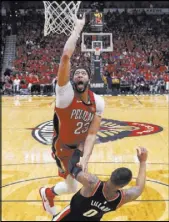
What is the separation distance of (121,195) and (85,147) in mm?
1106

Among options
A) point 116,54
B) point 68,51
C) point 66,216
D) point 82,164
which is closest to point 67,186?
point 82,164

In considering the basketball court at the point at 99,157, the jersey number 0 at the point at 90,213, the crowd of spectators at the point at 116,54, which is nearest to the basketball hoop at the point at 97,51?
the crowd of spectators at the point at 116,54

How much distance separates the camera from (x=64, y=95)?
443 centimetres

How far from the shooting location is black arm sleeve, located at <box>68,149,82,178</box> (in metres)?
4.07

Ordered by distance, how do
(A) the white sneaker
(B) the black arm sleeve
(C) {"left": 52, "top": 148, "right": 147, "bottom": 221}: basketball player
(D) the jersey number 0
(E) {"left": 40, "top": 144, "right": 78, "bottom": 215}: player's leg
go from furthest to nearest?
(A) the white sneaker → (E) {"left": 40, "top": 144, "right": 78, "bottom": 215}: player's leg → (B) the black arm sleeve → (D) the jersey number 0 → (C) {"left": 52, "top": 148, "right": 147, "bottom": 221}: basketball player

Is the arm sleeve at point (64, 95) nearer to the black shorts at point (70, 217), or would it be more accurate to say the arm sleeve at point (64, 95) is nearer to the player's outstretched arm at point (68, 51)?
the player's outstretched arm at point (68, 51)

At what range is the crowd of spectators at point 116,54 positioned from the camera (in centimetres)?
2548

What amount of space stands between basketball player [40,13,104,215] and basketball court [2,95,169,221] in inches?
49.4

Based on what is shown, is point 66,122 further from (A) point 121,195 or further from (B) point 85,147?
(A) point 121,195

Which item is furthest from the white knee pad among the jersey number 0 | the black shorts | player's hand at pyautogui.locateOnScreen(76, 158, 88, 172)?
the jersey number 0

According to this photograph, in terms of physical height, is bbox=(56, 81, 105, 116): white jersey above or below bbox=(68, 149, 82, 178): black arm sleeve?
above

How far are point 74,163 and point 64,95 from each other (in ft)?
2.44

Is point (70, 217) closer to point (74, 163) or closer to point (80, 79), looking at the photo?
point (74, 163)

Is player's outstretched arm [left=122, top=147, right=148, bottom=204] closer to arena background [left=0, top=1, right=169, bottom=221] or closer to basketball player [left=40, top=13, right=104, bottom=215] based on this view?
basketball player [left=40, top=13, right=104, bottom=215]
